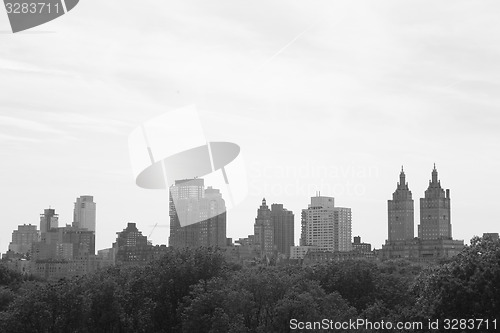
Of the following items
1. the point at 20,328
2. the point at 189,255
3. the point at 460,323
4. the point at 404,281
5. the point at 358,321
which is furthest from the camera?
the point at 404,281

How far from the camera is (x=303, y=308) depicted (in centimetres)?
4328

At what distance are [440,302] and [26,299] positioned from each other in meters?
26.0

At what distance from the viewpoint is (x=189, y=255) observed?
6172 cm

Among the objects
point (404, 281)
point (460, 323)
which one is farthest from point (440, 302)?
point (404, 281)

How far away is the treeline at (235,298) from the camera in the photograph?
34.8 m

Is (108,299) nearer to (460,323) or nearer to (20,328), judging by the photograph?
(20,328)

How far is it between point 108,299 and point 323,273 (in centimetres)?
2273

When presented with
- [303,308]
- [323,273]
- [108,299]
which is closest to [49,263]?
[323,273]

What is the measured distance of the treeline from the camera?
34.8m

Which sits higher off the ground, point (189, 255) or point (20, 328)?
point (189, 255)

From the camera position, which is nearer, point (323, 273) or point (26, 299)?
point (26, 299)

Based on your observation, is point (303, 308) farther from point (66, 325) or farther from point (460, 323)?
point (66, 325)

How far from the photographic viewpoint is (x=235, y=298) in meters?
47.3

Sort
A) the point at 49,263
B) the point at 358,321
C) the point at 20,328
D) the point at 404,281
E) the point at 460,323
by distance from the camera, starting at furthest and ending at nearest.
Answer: the point at 49,263 < the point at 404,281 < the point at 20,328 < the point at 358,321 < the point at 460,323
